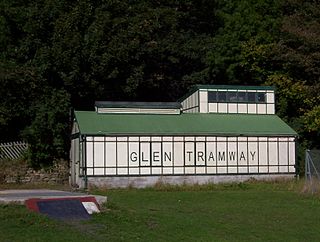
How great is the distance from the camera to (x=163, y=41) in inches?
2068

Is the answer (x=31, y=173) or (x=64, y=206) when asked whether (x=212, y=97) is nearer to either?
(x=31, y=173)

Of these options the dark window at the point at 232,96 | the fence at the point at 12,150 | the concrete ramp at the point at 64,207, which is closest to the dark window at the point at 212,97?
the dark window at the point at 232,96

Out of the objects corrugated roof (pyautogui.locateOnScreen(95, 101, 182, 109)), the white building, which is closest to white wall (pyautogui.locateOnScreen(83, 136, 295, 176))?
the white building

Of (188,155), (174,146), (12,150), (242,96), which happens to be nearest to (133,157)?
(174,146)

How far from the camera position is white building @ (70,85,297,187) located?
129 feet

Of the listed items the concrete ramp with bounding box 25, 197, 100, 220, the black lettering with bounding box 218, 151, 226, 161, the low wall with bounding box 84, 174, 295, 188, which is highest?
the black lettering with bounding box 218, 151, 226, 161

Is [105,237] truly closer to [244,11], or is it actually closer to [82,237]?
[82,237]

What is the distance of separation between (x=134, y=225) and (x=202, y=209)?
642 cm

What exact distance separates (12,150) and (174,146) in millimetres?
12881

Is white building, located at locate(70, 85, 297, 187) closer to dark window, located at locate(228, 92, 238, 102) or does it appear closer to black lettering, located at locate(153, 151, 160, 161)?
black lettering, located at locate(153, 151, 160, 161)

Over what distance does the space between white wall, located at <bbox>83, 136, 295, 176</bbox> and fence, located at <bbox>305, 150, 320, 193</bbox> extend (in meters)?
7.10

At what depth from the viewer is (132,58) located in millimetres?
48688

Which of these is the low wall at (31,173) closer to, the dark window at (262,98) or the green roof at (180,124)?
the green roof at (180,124)

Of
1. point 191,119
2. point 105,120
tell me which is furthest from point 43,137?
point 191,119
